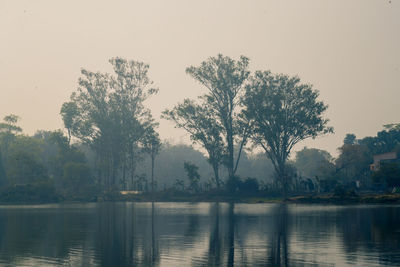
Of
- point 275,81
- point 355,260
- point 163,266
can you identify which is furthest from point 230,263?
point 275,81

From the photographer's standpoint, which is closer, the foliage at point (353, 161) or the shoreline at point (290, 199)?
the shoreline at point (290, 199)

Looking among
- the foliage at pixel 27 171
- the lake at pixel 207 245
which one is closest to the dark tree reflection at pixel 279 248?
the lake at pixel 207 245

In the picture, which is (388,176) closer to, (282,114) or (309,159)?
(282,114)

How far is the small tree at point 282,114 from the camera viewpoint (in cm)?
8375

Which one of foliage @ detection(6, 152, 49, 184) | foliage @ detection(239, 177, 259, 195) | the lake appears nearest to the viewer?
the lake

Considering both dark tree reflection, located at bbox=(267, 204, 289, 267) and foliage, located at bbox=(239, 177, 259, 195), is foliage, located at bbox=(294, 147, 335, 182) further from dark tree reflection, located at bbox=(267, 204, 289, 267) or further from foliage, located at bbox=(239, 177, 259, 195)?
dark tree reflection, located at bbox=(267, 204, 289, 267)

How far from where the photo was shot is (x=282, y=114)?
276 feet

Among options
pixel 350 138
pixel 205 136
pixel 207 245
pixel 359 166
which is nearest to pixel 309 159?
pixel 350 138

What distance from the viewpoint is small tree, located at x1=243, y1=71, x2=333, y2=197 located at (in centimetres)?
8375

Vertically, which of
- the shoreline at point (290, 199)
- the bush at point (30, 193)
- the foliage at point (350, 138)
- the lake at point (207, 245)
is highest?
the foliage at point (350, 138)

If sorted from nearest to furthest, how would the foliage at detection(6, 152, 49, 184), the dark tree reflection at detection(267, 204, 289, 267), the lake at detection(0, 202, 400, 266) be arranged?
the dark tree reflection at detection(267, 204, 289, 267)
the lake at detection(0, 202, 400, 266)
the foliage at detection(6, 152, 49, 184)

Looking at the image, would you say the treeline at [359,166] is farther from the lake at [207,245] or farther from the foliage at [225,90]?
the lake at [207,245]

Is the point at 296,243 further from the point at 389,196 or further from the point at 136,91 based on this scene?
the point at 136,91

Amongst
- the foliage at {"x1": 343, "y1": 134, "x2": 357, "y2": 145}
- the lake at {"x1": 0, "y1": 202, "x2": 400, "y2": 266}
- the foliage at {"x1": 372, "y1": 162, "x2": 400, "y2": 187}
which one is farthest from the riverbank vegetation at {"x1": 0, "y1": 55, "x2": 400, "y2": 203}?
the foliage at {"x1": 343, "y1": 134, "x2": 357, "y2": 145}
